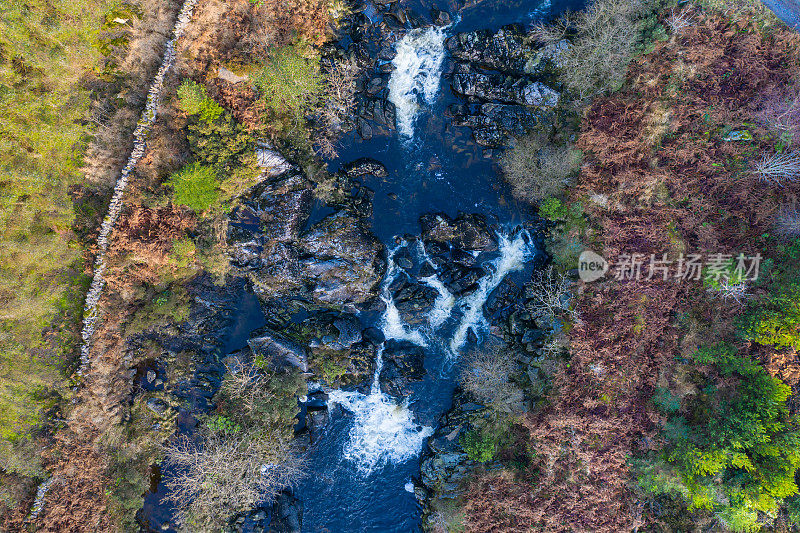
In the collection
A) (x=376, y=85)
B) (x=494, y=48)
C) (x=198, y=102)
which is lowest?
(x=198, y=102)

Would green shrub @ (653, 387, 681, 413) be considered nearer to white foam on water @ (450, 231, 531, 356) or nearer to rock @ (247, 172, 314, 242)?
white foam on water @ (450, 231, 531, 356)

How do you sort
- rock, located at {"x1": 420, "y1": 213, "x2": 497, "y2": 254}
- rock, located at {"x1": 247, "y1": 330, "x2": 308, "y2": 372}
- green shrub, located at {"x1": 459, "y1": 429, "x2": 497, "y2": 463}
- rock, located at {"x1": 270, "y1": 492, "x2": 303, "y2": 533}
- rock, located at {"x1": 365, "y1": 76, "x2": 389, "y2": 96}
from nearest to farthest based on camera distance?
1. green shrub, located at {"x1": 459, "y1": 429, "x2": 497, "y2": 463}
2. rock, located at {"x1": 365, "y1": 76, "x2": 389, "y2": 96}
3. rock, located at {"x1": 420, "y1": 213, "x2": 497, "y2": 254}
4. rock, located at {"x1": 247, "y1": 330, "x2": 308, "y2": 372}
5. rock, located at {"x1": 270, "y1": 492, "x2": 303, "y2": 533}

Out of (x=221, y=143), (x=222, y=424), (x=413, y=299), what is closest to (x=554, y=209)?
(x=413, y=299)

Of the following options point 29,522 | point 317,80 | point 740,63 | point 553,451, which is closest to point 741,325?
point 553,451

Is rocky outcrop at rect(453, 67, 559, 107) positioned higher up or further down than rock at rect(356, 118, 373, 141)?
higher up

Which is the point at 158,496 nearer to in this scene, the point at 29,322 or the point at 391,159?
the point at 29,322

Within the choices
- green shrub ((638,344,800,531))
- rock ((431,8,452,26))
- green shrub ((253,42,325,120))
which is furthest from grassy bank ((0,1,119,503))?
green shrub ((638,344,800,531))

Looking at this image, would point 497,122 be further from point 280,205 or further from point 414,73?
point 280,205
